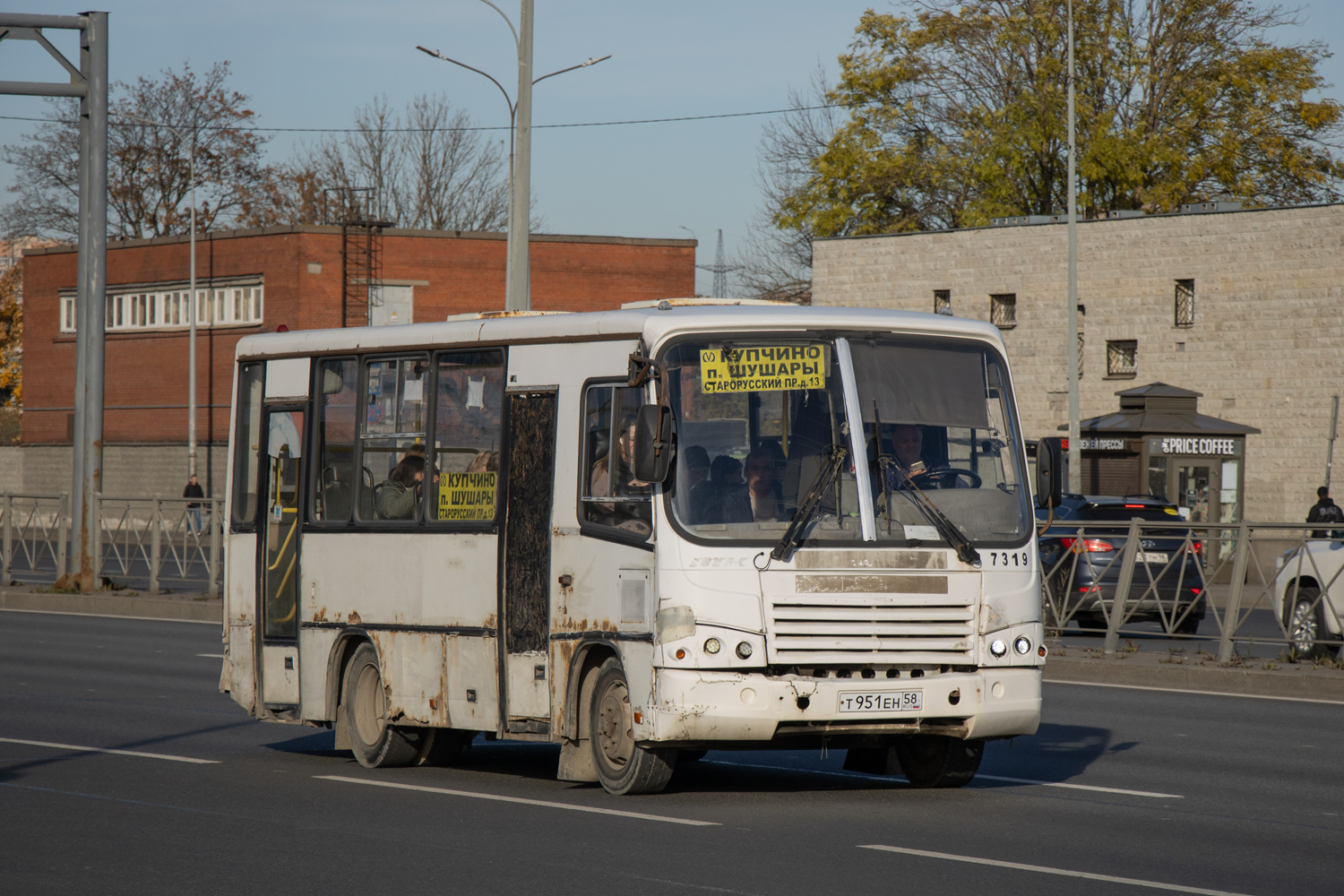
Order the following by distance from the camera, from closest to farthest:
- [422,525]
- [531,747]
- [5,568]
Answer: [422,525] < [531,747] < [5,568]

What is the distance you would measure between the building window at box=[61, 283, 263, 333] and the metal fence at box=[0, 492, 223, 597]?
89.7ft

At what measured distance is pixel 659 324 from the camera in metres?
9.69

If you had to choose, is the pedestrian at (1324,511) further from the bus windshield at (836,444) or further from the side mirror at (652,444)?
the side mirror at (652,444)

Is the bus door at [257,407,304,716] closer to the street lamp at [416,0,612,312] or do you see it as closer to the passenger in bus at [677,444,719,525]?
the passenger in bus at [677,444,719,525]

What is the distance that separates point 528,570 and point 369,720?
1.96 meters

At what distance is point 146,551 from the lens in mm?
27297

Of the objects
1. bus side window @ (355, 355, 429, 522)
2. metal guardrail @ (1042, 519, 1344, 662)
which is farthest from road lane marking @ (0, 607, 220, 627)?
bus side window @ (355, 355, 429, 522)

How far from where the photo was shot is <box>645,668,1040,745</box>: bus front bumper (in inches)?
356

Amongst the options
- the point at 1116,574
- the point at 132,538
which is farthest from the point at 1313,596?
the point at 132,538

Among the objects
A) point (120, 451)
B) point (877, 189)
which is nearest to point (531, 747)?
point (877, 189)

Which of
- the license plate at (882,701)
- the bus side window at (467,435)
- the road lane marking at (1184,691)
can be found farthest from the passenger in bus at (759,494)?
the road lane marking at (1184,691)

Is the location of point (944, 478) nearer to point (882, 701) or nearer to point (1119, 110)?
point (882, 701)

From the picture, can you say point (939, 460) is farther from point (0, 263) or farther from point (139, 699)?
point (0, 263)

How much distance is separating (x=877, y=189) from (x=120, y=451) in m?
26.0
